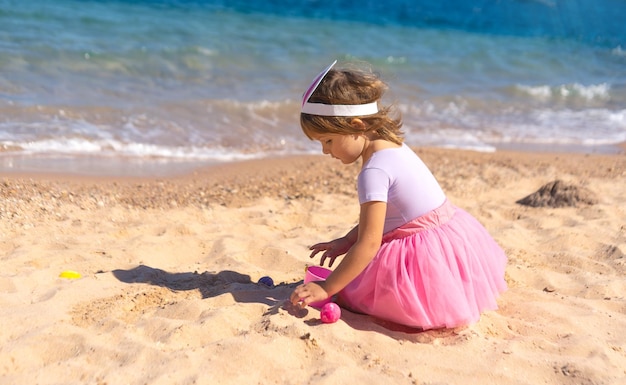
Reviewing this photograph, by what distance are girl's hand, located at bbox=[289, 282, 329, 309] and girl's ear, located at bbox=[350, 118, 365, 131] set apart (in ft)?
2.22

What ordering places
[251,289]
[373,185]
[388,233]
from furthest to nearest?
1. [251,289]
2. [388,233]
3. [373,185]

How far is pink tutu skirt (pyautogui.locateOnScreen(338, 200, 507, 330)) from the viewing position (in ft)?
9.91

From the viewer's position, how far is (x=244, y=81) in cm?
959

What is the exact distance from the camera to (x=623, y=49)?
15.7 meters

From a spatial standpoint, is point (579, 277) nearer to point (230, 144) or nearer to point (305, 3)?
point (230, 144)

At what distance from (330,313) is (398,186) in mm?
598

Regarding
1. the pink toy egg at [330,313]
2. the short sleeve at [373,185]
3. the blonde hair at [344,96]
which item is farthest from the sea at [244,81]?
the pink toy egg at [330,313]

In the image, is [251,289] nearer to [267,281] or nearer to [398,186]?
[267,281]

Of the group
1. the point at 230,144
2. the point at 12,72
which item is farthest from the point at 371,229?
the point at 12,72

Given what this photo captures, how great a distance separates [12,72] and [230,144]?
3.18 meters

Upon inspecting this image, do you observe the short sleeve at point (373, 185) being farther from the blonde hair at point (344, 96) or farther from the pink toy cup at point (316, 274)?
the pink toy cup at point (316, 274)

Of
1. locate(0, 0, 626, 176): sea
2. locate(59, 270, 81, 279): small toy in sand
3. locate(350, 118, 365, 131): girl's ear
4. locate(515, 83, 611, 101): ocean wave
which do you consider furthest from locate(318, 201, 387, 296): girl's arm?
locate(515, 83, 611, 101): ocean wave

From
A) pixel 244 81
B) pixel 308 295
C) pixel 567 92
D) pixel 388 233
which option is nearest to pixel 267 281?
pixel 308 295

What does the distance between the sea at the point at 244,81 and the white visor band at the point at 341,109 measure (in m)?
0.78
